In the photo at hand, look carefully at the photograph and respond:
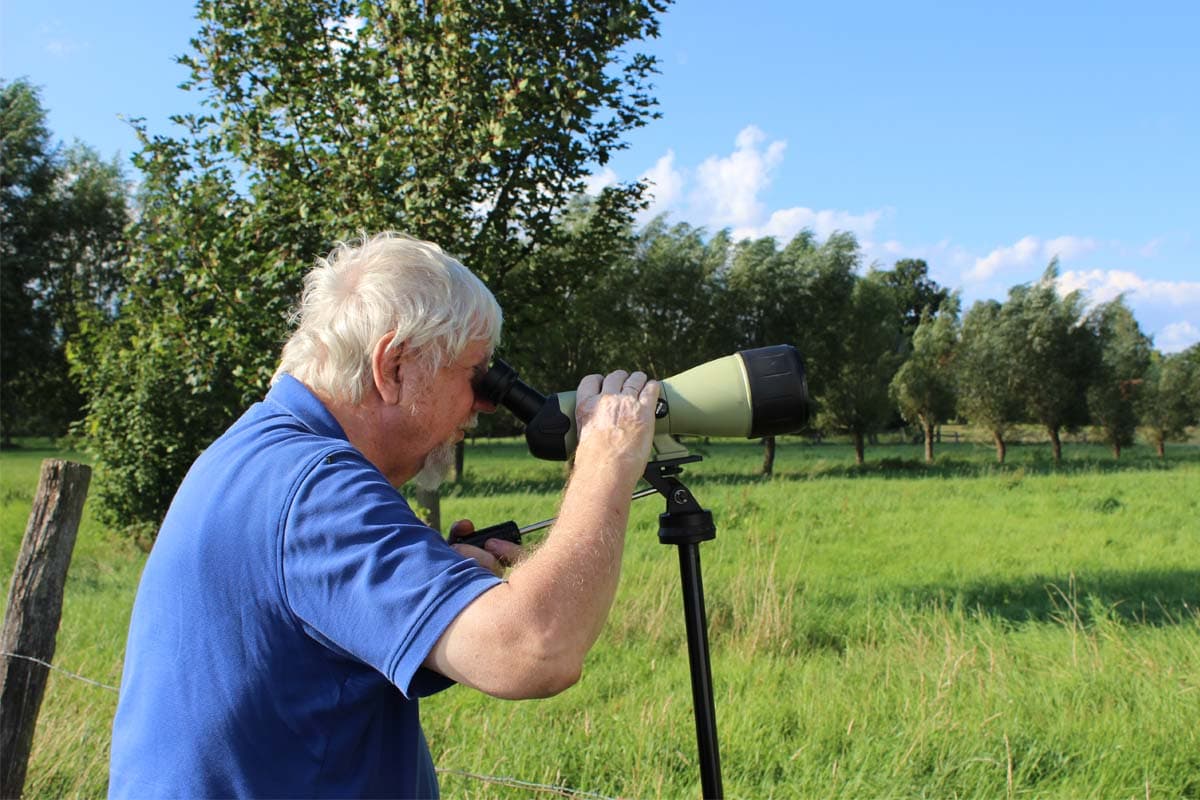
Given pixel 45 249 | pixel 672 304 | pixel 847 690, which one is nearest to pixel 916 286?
pixel 672 304

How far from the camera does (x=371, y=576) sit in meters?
1.34

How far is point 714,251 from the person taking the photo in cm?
2833

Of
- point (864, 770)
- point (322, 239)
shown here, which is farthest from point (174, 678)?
point (322, 239)

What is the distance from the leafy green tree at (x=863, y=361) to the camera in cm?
2953

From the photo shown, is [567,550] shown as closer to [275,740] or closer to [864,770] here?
[275,740]

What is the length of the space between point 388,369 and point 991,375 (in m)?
32.7

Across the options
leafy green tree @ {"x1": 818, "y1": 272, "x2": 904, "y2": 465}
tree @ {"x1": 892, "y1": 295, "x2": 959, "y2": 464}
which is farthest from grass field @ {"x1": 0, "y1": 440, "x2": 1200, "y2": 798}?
tree @ {"x1": 892, "y1": 295, "x2": 959, "y2": 464}

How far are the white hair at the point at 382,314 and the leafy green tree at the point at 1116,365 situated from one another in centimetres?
3302

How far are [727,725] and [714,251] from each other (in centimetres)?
2474

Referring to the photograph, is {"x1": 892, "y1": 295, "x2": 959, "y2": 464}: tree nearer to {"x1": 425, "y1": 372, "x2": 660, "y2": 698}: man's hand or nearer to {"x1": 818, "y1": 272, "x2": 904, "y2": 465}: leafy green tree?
{"x1": 818, "y1": 272, "x2": 904, "y2": 465}: leafy green tree

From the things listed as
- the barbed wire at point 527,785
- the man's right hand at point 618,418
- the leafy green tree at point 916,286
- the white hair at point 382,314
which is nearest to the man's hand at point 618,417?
the man's right hand at point 618,418

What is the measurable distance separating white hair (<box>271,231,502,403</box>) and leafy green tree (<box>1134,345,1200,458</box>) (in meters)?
34.0

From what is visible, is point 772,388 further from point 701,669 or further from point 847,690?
point 847,690

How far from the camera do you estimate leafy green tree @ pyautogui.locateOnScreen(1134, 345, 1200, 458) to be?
3069cm
